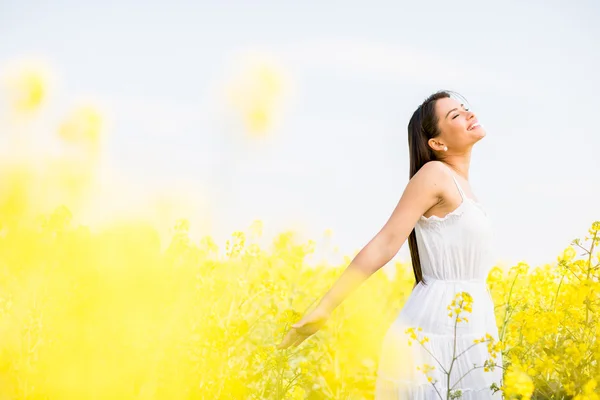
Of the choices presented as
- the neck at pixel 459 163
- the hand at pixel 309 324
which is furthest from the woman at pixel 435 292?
the neck at pixel 459 163

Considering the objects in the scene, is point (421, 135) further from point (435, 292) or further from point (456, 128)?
point (435, 292)

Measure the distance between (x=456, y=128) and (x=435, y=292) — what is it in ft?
1.94

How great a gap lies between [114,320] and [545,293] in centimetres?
212

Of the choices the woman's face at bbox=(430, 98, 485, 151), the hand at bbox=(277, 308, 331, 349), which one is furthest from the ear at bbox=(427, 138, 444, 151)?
the hand at bbox=(277, 308, 331, 349)

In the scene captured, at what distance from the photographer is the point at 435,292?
2129 mm

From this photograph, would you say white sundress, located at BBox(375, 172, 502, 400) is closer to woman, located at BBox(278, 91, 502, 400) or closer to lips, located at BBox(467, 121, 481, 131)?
woman, located at BBox(278, 91, 502, 400)

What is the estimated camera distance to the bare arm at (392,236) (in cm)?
203

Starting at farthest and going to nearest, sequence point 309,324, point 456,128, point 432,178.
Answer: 1. point 456,128
2. point 432,178
3. point 309,324

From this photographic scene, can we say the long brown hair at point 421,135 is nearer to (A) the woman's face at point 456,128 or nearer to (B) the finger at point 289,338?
(A) the woman's face at point 456,128

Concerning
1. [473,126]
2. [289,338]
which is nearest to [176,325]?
[289,338]

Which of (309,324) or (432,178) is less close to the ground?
(432,178)

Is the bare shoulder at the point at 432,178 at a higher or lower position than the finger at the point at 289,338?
higher

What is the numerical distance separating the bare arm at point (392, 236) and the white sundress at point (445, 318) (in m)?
0.08

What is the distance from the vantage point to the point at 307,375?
3.01m
